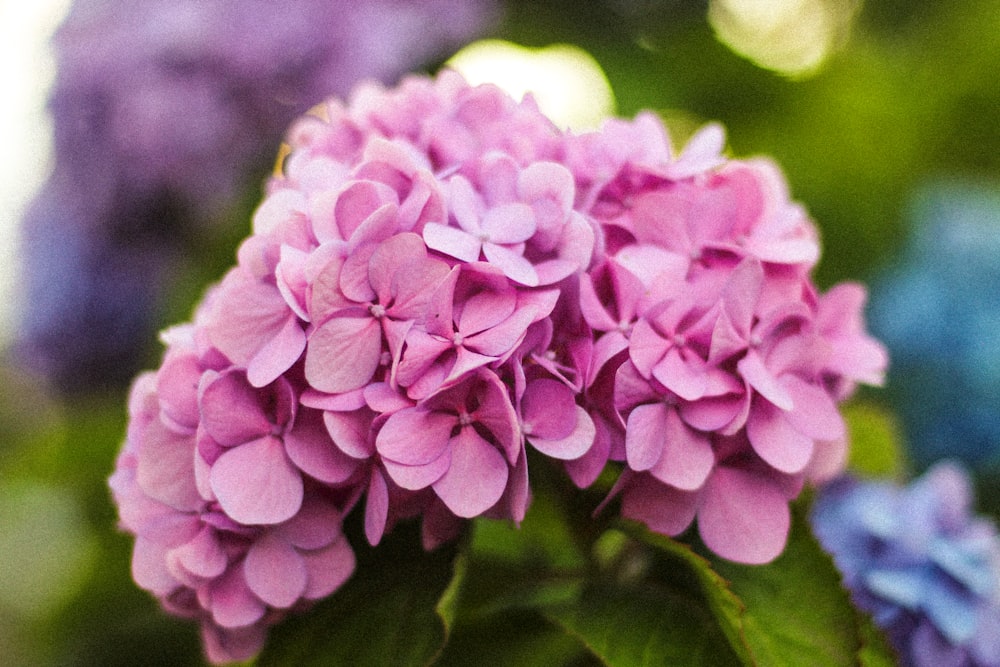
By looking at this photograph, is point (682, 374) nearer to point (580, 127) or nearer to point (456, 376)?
point (456, 376)

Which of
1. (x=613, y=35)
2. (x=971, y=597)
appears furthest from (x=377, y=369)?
(x=613, y=35)

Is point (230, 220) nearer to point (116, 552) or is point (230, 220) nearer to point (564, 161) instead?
point (116, 552)

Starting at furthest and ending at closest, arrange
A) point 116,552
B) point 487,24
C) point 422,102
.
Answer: point 487,24 < point 116,552 < point 422,102

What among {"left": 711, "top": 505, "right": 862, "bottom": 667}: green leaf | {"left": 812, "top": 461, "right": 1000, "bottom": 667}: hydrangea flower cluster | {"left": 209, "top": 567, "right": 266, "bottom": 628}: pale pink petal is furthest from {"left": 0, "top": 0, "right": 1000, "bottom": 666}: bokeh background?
{"left": 209, "top": 567, "right": 266, "bottom": 628}: pale pink petal

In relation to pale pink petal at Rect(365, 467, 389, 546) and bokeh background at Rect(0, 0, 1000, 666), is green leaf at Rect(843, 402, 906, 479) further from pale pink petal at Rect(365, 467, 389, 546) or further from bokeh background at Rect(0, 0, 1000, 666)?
pale pink petal at Rect(365, 467, 389, 546)

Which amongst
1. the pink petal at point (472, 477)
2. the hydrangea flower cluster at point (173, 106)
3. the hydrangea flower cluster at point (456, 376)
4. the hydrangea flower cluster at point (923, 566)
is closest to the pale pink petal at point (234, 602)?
the hydrangea flower cluster at point (456, 376)

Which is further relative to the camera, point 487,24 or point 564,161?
point 487,24
